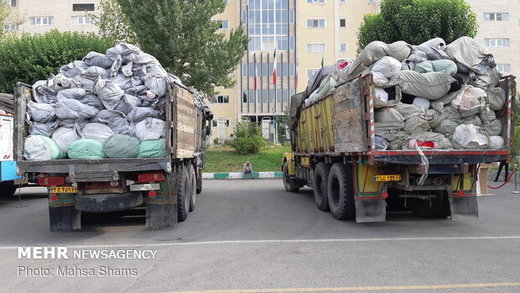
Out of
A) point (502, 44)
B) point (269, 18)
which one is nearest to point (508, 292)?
point (269, 18)

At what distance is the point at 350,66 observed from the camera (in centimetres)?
930

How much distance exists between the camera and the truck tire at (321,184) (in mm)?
10513

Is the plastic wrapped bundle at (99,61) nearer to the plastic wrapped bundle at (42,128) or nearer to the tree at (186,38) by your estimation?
the plastic wrapped bundle at (42,128)

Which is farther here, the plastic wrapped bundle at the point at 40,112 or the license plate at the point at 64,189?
the plastic wrapped bundle at the point at 40,112

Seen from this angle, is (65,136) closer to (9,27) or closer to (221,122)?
(9,27)

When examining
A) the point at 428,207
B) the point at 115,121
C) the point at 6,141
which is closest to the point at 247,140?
the point at 6,141

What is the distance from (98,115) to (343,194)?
15.9ft

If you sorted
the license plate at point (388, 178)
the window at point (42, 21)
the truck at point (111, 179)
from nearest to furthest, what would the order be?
the truck at point (111, 179), the license plate at point (388, 178), the window at point (42, 21)

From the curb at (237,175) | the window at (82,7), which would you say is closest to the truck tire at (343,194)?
the curb at (237,175)

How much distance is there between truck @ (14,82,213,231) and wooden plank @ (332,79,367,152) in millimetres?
3062

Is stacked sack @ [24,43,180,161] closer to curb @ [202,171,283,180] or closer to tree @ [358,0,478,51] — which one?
curb @ [202,171,283,180]

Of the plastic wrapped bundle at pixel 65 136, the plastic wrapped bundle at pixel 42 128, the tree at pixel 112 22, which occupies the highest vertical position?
the tree at pixel 112 22

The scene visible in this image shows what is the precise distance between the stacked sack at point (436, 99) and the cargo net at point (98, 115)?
3.86m

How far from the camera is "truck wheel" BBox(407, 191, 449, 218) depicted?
30.8 ft
